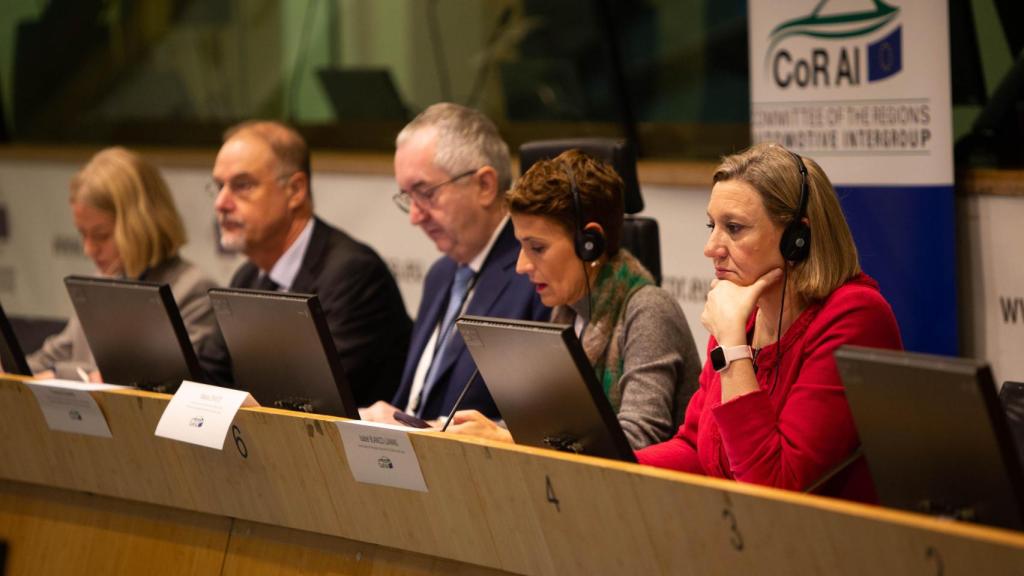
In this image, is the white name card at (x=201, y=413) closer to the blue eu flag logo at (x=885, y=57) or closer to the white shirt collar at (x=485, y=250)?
the white shirt collar at (x=485, y=250)

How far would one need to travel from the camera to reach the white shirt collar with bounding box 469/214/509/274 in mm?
3369

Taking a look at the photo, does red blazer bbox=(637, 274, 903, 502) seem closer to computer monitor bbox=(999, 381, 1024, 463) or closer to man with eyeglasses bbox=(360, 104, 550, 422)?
computer monitor bbox=(999, 381, 1024, 463)

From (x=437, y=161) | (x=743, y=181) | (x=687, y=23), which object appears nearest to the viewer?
(x=743, y=181)

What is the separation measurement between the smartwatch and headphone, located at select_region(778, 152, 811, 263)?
172 millimetres

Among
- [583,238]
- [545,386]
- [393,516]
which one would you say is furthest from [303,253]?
[545,386]

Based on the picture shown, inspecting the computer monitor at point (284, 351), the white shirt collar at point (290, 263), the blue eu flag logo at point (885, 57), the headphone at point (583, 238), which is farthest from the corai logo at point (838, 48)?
the computer monitor at point (284, 351)

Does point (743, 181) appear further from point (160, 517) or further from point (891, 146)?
point (891, 146)

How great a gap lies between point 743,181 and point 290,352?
94 centimetres

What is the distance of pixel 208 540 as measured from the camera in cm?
288

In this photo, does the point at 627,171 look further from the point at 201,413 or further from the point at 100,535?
the point at 100,535

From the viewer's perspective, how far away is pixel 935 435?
185 centimetres

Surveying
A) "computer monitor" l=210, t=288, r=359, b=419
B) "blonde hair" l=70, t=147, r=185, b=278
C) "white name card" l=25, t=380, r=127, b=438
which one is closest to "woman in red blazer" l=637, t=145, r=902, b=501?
"computer monitor" l=210, t=288, r=359, b=419

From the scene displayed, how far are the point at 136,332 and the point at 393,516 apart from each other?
32.0 inches

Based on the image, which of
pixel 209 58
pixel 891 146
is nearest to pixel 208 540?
pixel 891 146
